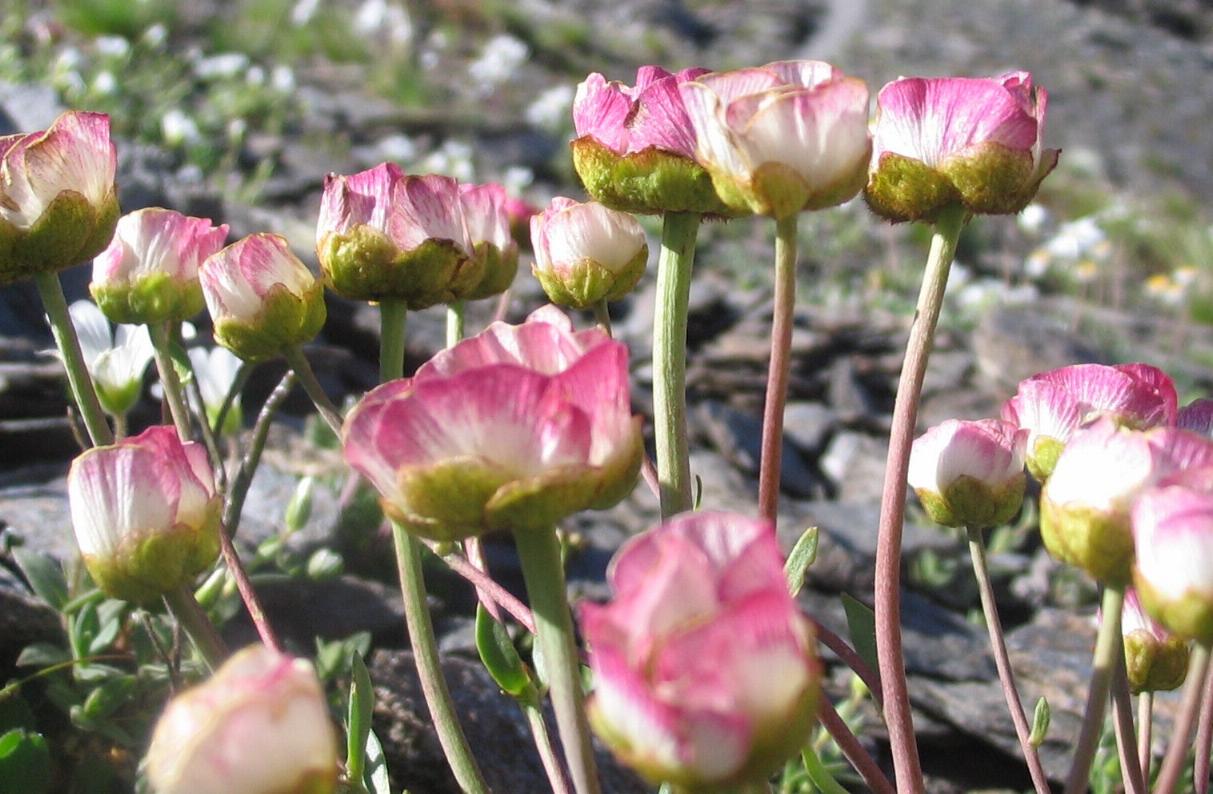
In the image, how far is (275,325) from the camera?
91cm

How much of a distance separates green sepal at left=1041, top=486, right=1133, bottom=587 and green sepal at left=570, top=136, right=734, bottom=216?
0.32 m

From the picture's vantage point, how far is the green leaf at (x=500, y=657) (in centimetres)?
83

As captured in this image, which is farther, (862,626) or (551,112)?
A: (551,112)

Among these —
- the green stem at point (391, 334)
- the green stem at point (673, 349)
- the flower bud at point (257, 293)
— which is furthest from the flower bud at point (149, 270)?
the green stem at point (673, 349)

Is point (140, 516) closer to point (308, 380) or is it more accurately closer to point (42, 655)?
point (308, 380)

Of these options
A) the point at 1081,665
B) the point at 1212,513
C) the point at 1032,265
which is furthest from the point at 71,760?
the point at 1032,265

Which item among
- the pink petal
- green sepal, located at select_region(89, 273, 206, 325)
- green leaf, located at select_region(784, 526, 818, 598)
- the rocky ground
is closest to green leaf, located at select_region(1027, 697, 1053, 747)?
green leaf, located at select_region(784, 526, 818, 598)

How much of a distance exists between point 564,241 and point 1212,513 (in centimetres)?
58

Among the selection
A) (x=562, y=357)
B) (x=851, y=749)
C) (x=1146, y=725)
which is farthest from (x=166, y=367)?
(x=1146, y=725)

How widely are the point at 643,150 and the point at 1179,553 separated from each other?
442 mm

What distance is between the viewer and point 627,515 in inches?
95.3

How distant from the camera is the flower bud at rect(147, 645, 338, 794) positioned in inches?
19.7

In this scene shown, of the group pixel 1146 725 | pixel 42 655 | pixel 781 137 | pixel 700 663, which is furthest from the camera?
pixel 42 655

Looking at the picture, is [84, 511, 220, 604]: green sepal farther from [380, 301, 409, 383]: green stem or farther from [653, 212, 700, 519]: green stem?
[653, 212, 700, 519]: green stem
